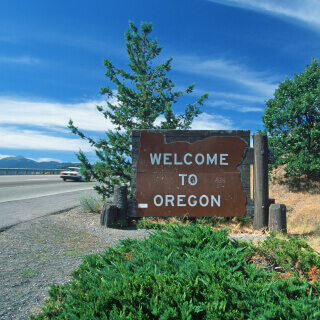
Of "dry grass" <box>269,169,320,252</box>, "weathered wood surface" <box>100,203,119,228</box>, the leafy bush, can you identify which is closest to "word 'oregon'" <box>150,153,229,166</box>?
"weathered wood surface" <box>100,203,119,228</box>

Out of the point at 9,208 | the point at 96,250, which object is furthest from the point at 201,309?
the point at 9,208

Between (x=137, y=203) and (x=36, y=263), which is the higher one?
(x=137, y=203)

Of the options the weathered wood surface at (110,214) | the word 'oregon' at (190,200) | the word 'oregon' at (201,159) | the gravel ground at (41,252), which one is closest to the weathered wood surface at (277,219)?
the gravel ground at (41,252)

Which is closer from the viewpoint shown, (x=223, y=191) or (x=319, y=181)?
(x=223, y=191)

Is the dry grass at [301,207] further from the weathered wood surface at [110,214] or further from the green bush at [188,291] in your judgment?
the weathered wood surface at [110,214]

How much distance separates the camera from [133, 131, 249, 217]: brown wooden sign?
7.20 meters

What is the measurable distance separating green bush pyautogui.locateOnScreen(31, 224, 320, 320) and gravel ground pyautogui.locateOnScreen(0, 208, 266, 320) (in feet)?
1.94

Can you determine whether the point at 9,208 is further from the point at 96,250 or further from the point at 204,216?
the point at 204,216

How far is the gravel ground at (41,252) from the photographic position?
3455 millimetres

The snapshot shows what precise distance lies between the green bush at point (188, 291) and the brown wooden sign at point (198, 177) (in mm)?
3887

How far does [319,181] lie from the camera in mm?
14258

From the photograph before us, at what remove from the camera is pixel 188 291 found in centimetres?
233

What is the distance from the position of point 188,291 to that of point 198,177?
16.2 ft

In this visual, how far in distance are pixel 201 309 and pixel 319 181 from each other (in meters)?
14.0
